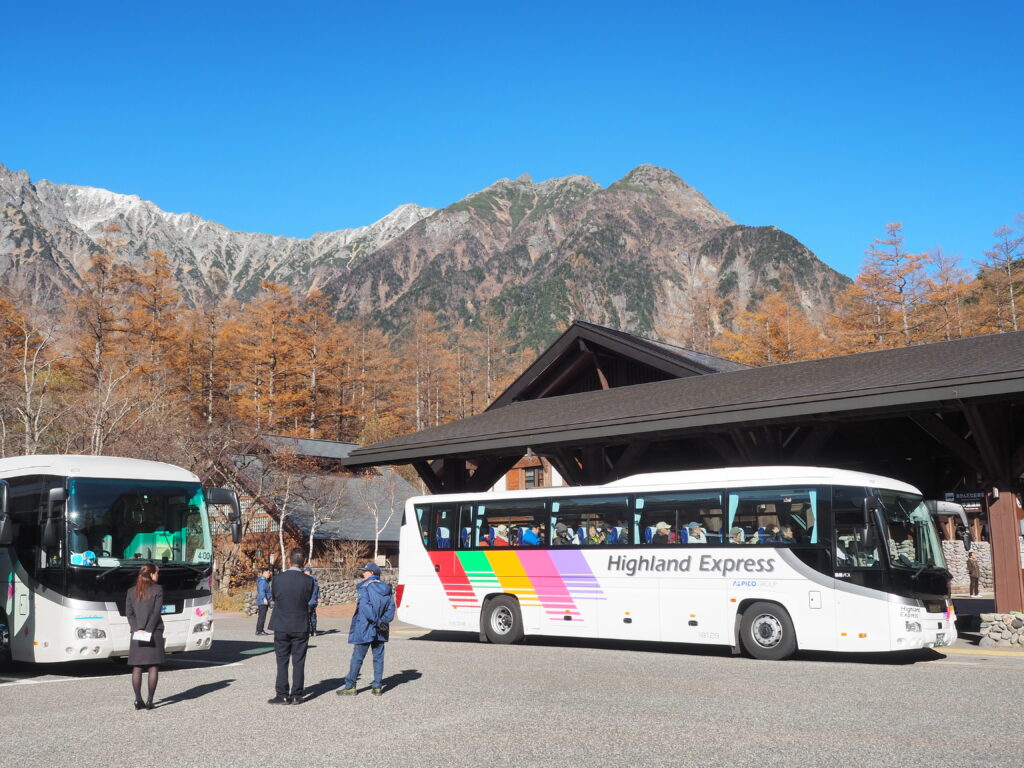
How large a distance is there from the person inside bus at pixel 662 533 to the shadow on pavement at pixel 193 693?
22.9 ft

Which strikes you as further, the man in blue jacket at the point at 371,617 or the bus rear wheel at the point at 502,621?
the bus rear wheel at the point at 502,621

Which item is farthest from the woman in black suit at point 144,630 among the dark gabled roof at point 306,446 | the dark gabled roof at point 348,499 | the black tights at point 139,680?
the dark gabled roof at point 306,446

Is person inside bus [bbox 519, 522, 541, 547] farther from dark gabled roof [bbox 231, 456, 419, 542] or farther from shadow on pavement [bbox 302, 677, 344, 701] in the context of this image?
dark gabled roof [bbox 231, 456, 419, 542]

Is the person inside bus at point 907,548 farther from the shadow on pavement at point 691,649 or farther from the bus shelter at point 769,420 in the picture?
the bus shelter at point 769,420

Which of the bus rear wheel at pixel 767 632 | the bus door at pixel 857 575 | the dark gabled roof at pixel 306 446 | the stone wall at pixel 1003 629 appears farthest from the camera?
the dark gabled roof at pixel 306 446

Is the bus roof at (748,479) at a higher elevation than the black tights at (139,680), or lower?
higher

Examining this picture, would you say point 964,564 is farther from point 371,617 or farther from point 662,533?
point 371,617

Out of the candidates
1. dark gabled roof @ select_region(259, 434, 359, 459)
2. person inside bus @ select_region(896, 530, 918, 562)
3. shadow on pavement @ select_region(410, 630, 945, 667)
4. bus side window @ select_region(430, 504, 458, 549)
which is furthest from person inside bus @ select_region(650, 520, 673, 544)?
dark gabled roof @ select_region(259, 434, 359, 459)

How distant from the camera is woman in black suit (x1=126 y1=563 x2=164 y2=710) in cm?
929

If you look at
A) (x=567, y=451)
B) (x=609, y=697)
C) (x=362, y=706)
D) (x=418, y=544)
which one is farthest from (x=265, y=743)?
(x=567, y=451)

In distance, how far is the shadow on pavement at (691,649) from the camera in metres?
14.1

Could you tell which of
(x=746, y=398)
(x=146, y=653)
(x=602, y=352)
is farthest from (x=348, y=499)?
(x=146, y=653)

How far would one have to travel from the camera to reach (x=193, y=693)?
1070 cm

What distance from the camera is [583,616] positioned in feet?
52.7
